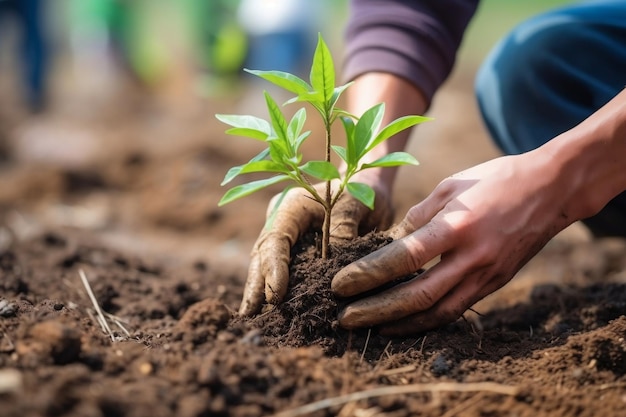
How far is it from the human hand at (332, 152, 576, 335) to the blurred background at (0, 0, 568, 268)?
6.53 feet

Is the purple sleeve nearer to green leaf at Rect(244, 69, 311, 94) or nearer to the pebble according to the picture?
green leaf at Rect(244, 69, 311, 94)

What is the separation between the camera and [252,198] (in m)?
4.63

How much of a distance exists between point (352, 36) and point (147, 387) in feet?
5.34

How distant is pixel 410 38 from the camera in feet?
7.34

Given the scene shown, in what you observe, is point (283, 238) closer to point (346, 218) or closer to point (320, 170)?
point (346, 218)

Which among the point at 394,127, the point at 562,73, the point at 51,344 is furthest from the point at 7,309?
the point at 562,73

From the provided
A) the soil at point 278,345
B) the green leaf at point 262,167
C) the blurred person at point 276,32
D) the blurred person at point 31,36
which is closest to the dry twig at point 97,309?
the soil at point 278,345

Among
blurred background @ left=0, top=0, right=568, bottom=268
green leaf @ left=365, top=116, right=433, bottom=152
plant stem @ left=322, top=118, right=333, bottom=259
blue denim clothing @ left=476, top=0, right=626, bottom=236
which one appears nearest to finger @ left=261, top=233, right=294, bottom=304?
plant stem @ left=322, top=118, right=333, bottom=259

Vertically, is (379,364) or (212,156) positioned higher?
(212,156)

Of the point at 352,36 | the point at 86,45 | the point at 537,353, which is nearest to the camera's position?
the point at 537,353

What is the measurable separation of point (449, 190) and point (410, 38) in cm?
83

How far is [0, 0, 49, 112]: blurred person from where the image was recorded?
7.22 m

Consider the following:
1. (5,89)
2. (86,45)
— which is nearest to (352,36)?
(86,45)

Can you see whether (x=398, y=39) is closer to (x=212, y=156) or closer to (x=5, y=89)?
(x=212, y=156)
